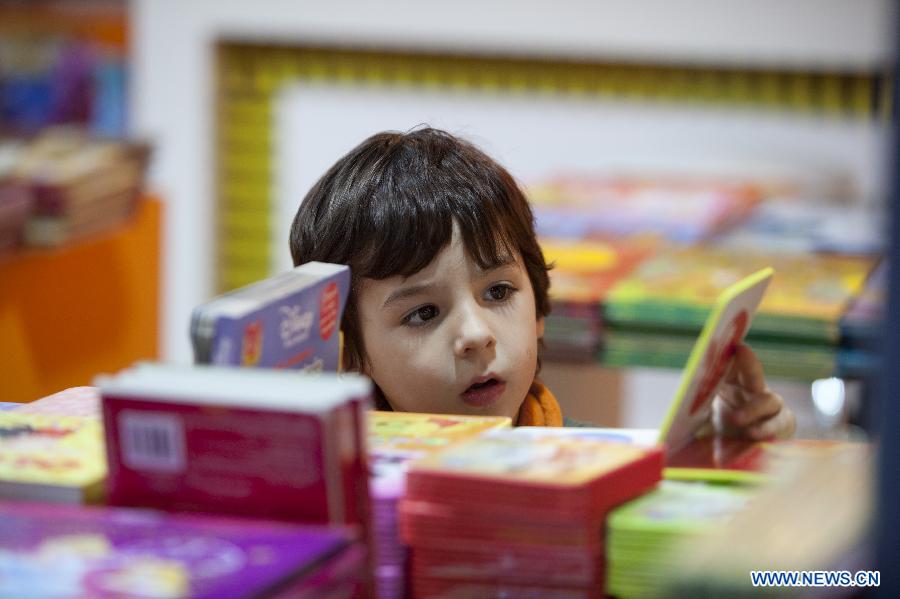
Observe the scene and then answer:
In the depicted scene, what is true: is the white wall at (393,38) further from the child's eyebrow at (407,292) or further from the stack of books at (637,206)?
the child's eyebrow at (407,292)

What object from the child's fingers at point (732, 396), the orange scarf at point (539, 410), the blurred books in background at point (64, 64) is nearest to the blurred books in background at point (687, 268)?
the orange scarf at point (539, 410)

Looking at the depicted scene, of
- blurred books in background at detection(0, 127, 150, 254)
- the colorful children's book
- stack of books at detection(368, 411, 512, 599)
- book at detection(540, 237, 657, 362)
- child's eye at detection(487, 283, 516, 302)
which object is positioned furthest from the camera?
blurred books in background at detection(0, 127, 150, 254)

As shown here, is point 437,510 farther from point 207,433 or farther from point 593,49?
point 593,49

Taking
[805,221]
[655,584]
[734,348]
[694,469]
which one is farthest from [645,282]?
[655,584]

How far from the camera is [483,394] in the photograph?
5.64ft

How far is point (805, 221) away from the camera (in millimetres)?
3807

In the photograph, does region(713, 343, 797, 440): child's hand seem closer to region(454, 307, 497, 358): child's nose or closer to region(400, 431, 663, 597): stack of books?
region(454, 307, 497, 358): child's nose

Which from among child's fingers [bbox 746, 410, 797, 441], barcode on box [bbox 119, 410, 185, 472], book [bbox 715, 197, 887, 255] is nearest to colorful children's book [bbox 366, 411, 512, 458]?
barcode on box [bbox 119, 410, 185, 472]

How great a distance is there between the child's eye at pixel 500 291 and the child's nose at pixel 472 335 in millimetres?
68

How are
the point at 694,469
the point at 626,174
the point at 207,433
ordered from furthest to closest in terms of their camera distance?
the point at 626,174
the point at 694,469
the point at 207,433

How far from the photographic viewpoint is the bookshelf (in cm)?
379

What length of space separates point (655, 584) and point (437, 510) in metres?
0.18

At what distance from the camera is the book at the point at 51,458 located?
1086 millimetres

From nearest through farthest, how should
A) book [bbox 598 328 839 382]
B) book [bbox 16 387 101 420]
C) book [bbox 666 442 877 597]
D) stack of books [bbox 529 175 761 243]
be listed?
1. book [bbox 666 442 877 597]
2. book [bbox 16 387 101 420]
3. book [bbox 598 328 839 382]
4. stack of books [bbox 529 175 761 243]
